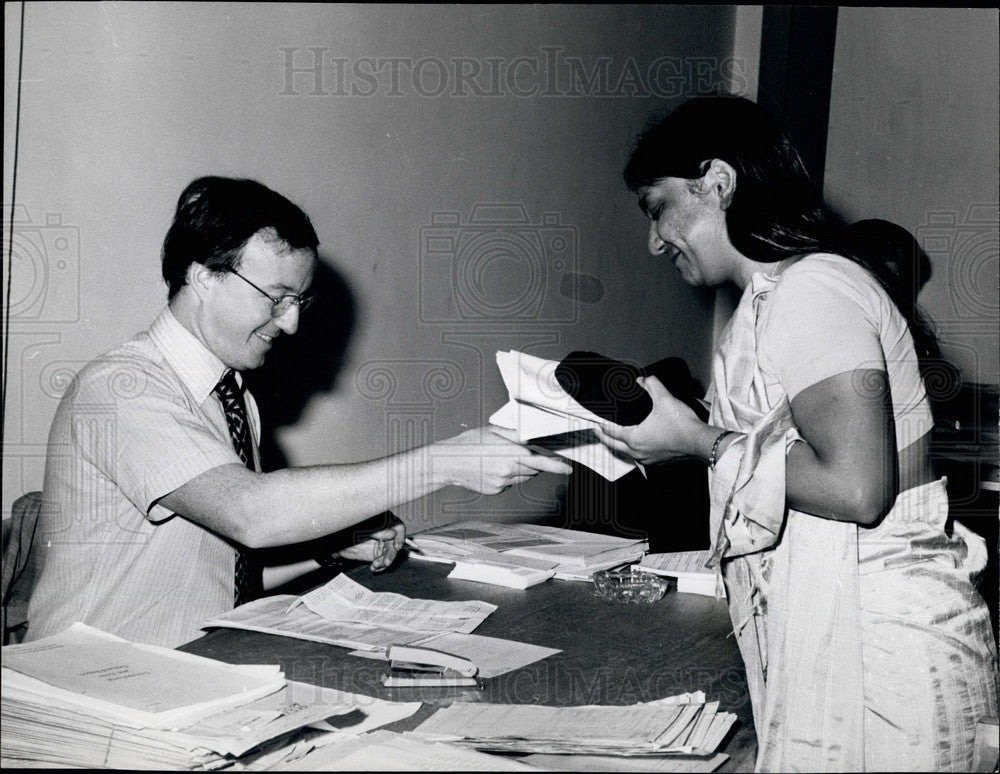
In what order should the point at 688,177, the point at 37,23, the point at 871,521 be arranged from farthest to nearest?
1. the point at 37,23
2. the point at 688,177
3. the point at 871,521

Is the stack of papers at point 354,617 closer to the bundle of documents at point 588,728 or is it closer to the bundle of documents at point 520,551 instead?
the bundle of documents at point 520,551

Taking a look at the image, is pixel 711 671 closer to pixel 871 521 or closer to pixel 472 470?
pixel 871 521

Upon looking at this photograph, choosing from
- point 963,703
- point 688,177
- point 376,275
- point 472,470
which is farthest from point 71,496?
point 963,703

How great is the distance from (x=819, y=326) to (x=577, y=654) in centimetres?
64

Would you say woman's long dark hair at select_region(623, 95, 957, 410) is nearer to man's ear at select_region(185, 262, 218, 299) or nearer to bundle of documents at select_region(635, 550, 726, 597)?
bundle of documents at select_region(635, 550, 726, 597)

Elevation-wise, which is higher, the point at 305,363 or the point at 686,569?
the point at 305,363

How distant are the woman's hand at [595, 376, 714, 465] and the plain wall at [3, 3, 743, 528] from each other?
113cm

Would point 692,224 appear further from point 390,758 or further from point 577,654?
point 390,758

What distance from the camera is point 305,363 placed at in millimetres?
2494

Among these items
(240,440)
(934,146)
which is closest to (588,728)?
(240,440)

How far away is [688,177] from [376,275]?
1.11 m

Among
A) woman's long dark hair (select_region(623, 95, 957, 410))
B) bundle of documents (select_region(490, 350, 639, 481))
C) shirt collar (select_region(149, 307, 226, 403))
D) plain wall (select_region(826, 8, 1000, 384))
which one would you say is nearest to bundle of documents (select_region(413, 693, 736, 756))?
bundle of documents (select_region(490, 350, 639, 481))

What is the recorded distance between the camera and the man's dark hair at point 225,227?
1.88 meters

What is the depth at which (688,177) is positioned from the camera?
1.69 meters
